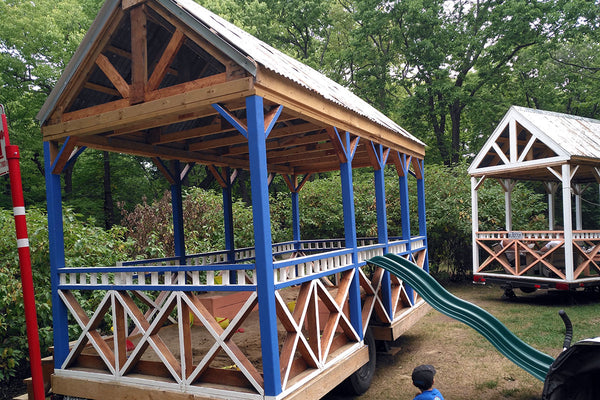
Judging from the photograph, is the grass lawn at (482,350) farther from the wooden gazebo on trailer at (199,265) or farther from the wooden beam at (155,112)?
the wooden beam at (155,112)

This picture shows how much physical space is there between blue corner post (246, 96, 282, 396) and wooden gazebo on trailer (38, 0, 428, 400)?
11mm

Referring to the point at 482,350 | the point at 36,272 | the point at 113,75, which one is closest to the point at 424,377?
the point at 482,350

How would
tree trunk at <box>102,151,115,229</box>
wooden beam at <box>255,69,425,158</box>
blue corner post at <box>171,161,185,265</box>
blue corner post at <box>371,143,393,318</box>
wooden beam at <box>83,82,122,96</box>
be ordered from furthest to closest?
tree trunk at <box>102,151,115,229</box> < blue corner post at <box>171,161,185,265</box> < blue corner post at <box>371,143,393,318</box> < wooden beam at <box>83,82,122,96</box> < wooden beam at <box>255,69,425,158</box>

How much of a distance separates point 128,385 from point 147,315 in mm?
2412

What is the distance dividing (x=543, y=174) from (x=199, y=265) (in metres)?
12.1

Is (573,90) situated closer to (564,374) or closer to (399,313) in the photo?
(399,313)

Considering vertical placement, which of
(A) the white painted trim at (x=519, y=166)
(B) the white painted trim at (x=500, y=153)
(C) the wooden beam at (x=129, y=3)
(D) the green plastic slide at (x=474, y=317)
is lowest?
(D) the green plastic slide at (x=474, y=317)

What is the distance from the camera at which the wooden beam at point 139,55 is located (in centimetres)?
471

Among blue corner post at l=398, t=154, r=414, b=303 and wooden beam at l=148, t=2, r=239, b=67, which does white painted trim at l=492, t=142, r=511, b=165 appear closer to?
blue corner post at l=398, t=154, r=414, b=303

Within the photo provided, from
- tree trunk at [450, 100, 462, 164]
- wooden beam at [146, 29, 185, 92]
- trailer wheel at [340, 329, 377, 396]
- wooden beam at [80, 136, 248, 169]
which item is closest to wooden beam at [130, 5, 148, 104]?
wooden beam at [146, 29, 185, 92]

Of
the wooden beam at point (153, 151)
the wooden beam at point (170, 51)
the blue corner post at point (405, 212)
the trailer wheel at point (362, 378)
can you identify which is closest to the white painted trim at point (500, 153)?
the blue corner post at point (405, 212)

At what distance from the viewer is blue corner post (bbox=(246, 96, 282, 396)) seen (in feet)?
12.7

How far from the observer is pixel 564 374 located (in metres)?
3.74

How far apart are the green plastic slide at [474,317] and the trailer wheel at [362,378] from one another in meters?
0.98
